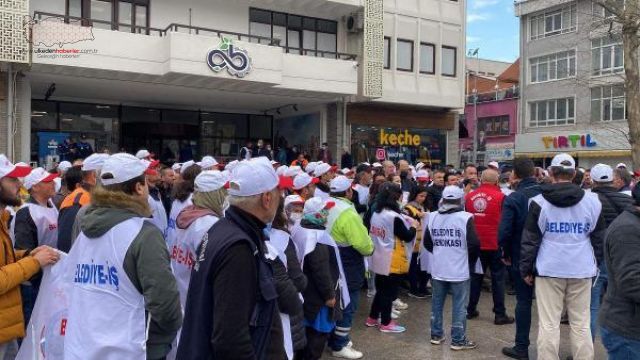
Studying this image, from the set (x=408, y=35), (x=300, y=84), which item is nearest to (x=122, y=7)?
(x=300, y=84)

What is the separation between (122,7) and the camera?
1853 centimetres

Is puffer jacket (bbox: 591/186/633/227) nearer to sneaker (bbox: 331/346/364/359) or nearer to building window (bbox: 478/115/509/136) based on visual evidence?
sneaker (bbox: 331/346/364/359)

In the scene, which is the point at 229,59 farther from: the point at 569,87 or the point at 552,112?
the point at 552,112

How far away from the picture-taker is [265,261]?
2.60 m

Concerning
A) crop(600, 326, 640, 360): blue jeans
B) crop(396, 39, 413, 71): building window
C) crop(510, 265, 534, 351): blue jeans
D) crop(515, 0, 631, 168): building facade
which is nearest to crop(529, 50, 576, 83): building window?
crop(515, 0, 631, 168): building facade

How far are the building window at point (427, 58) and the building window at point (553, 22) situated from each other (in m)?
21.4

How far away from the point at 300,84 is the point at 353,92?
7.13 ft

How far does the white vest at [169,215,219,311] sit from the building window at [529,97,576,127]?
4053cm

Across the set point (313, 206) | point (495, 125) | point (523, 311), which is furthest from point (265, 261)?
point (495, 125)

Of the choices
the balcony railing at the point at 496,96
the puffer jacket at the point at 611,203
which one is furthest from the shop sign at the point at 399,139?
the balcony railing at the point at 496,96

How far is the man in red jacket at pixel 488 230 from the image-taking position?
7.91 metres

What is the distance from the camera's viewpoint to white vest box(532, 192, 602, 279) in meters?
5.29

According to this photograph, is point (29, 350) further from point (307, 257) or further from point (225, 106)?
point (225, 106)

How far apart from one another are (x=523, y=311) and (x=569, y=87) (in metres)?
38.7
